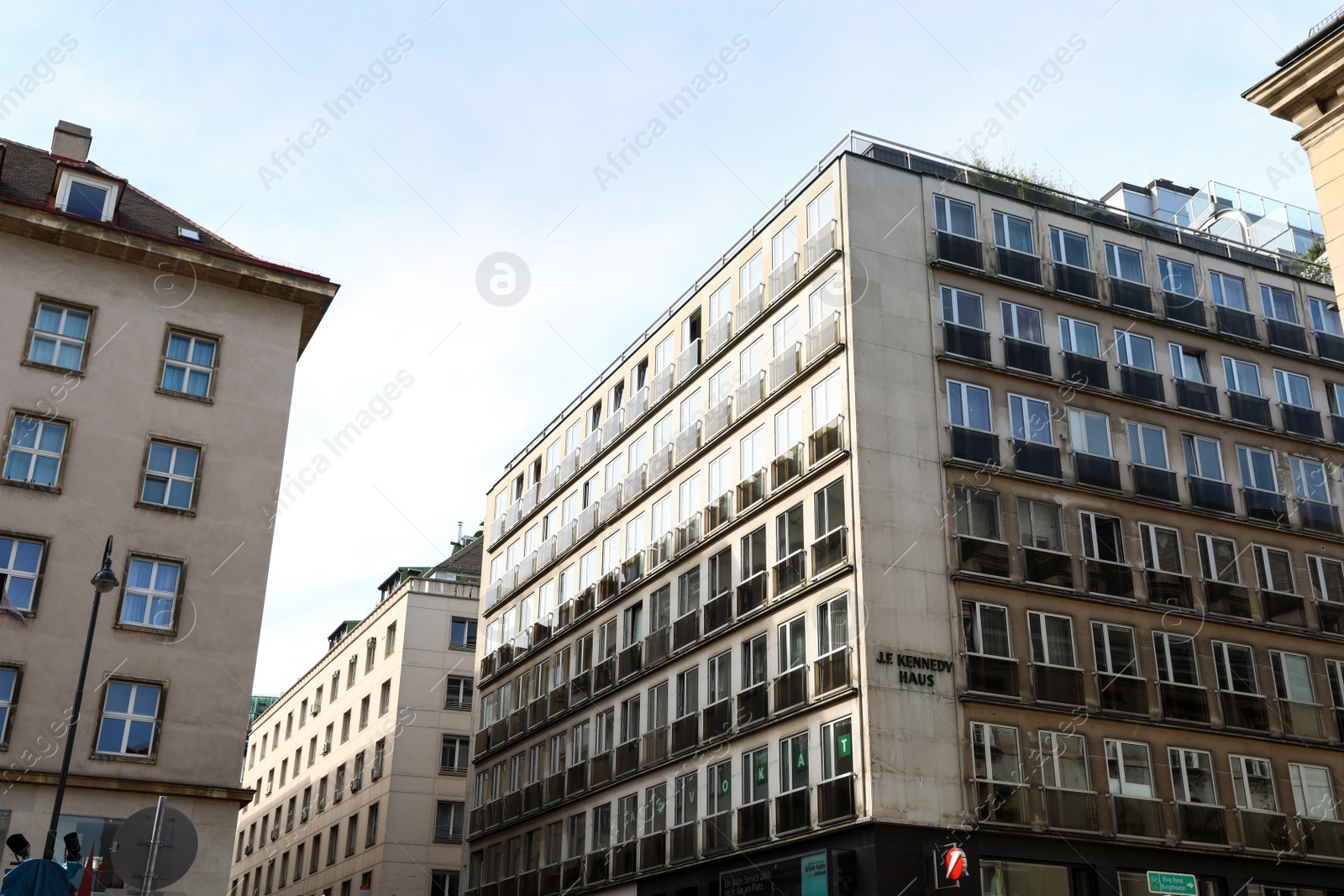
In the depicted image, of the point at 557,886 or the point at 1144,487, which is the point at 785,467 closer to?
the point at 1144,487

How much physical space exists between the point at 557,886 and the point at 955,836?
18553 millimetres

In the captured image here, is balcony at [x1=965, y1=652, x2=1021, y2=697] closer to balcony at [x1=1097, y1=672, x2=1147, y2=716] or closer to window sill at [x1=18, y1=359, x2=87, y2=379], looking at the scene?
balcony at [x1=1097, y1=672, x2=1147, y2=716]

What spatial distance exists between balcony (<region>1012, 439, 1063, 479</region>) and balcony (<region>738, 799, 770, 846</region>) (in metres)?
11.0

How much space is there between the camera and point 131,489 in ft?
110

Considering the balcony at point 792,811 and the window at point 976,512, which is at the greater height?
the window at point 976,512

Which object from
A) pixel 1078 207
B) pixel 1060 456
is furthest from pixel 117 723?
Answer: pixel 1078 207

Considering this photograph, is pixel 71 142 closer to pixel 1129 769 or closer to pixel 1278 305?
pixel 1129 769

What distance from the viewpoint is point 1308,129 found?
23.8 m

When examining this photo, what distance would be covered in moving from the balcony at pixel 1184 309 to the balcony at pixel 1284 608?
8.20 meters

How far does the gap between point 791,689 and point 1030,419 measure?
9705 millimetres

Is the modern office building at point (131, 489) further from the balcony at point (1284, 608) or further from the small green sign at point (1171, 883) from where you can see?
the balcony at point (1284, 608)

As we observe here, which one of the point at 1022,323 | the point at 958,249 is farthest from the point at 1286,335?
the point at 958,249

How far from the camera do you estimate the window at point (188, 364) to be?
35219mm

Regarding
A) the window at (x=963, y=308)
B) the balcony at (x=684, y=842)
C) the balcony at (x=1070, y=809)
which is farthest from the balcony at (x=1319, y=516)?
the balcony at (x=684, y=842)
